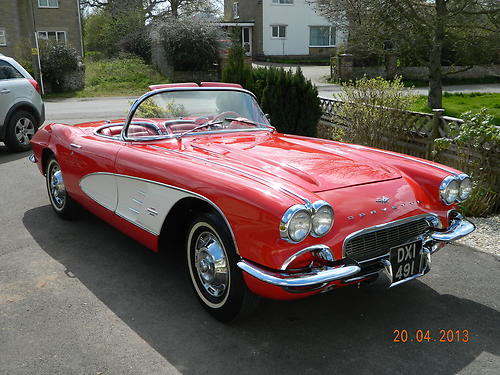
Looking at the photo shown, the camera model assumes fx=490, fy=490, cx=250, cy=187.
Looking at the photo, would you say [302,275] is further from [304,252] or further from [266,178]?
[266,178]

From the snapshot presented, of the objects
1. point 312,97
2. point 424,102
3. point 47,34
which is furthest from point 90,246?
point 47,34

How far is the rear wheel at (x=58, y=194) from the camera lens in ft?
16.4

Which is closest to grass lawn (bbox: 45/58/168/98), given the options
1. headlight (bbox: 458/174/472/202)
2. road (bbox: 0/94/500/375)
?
road (bbox: 0/94/500/375)

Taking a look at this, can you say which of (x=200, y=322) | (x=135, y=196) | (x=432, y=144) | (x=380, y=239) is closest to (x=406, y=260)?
(x=380, y=239)

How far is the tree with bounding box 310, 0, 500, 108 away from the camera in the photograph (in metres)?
11.6

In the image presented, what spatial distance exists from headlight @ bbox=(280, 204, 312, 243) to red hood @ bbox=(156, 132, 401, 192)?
0.37 meters

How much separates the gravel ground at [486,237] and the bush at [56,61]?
20296 millimetres

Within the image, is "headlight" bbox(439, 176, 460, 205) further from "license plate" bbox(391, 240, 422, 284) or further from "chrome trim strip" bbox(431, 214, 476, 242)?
"license plate" bbox(391, 240, 422, 284)

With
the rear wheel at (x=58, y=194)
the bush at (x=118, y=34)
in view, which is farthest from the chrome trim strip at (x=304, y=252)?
the bush at (x=118, y=34)

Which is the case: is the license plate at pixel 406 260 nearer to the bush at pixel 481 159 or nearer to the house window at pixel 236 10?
the bush at pixel 481 159

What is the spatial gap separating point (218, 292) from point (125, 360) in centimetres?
71

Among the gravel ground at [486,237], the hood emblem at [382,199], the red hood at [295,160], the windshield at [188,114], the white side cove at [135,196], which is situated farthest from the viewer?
the gravel ground at [486,237]

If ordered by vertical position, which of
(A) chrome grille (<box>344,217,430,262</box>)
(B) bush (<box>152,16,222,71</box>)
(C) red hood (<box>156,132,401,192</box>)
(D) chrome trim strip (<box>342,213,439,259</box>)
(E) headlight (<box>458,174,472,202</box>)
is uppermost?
(B) bush (<box>152,16,222,71</box>)

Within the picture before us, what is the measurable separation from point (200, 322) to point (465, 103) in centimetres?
1465
